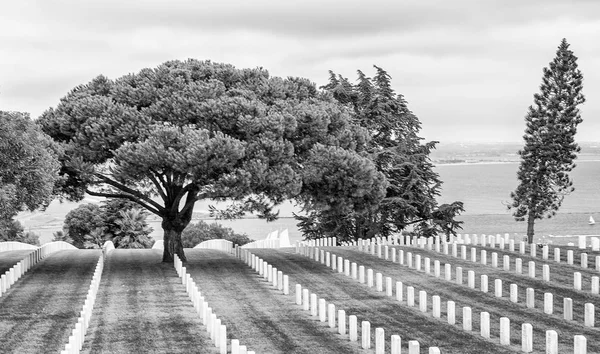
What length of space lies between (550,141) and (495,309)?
45265 millimetres

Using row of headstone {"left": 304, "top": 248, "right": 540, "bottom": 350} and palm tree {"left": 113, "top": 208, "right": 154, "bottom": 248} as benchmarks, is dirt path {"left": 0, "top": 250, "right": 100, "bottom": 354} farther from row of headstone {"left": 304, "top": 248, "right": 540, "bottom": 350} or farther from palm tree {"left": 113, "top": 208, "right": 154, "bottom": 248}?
palm tree {"left": 113, "top": 208, "right": 154, "bottom": 248}

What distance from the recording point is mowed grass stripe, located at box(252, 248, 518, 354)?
22797 millimetres

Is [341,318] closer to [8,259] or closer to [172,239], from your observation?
[172,239]

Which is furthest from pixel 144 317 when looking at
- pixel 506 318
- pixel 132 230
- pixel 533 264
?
pixel 132 230

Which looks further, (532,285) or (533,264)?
(533,264)

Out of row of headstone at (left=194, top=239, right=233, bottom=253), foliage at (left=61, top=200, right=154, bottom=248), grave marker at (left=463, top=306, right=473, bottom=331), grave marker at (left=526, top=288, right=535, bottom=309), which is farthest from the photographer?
foliage at (left=61, top=200, right=154, bottom=248)

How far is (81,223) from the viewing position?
10031 centimetres

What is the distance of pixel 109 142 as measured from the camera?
1645 inches

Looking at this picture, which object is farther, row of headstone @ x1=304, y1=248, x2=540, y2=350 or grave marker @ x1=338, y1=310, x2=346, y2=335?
grave marker @ x1=338, y1=310, x2=346, y2=335

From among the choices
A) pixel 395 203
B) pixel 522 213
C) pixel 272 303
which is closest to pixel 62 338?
pixel 272 303

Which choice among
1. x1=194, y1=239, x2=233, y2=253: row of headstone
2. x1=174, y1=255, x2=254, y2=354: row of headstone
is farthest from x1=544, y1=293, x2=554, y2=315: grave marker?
x1=194, y1=239, x2=233, y2=253: row of headstone

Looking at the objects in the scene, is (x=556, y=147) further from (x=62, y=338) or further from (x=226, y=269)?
(x=62, y=338)

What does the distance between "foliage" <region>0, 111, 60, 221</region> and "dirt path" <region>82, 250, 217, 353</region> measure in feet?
13.4

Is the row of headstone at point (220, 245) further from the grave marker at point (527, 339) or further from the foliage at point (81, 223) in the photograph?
the foliage at point (81, 223)
